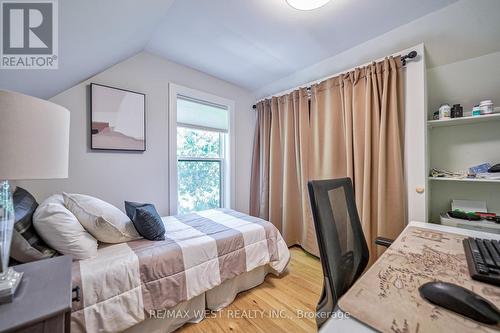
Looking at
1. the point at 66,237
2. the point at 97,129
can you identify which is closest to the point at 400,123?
the point at 66,237

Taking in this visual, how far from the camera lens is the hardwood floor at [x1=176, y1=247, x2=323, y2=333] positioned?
4.64ft

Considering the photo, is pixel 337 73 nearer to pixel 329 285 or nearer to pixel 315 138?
pixel 315 138

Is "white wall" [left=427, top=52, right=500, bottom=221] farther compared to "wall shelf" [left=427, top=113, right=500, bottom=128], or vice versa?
"white wall" [left=427, top=52, right=500, bottom=221]

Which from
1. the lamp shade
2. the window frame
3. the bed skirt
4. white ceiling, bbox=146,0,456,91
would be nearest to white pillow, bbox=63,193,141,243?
the bed skirt

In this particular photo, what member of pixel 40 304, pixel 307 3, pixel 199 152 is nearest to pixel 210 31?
pixel 307 3

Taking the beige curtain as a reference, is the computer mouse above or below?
below

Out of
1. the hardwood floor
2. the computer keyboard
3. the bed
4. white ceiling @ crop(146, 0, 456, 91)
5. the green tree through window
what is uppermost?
white ceiling @ crop(146, 0, 456, 91)

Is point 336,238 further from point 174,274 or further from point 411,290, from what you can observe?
point 174,274

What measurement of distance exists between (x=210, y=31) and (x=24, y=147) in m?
1.84

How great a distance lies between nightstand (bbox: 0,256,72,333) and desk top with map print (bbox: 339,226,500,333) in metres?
0.92

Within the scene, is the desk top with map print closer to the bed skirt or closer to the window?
the bed skirt

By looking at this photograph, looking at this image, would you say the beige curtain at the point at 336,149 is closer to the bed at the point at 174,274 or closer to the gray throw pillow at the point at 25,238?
the bed at the point at 174,274

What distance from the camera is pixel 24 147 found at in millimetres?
605

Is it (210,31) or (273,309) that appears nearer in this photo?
(273,309)
